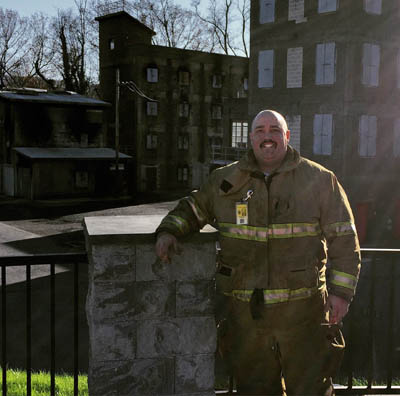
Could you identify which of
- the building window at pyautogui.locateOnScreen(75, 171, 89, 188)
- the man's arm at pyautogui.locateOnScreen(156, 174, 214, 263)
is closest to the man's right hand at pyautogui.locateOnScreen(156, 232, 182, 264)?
the man's arm at pyautogui.locateOnScreen(156, 174, 214, 263)

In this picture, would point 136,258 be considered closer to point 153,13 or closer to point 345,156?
point 345,156

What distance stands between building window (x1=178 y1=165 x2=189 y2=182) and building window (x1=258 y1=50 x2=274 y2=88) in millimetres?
19733

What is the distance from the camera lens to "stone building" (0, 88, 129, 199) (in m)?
35.5

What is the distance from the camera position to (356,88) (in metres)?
23.4

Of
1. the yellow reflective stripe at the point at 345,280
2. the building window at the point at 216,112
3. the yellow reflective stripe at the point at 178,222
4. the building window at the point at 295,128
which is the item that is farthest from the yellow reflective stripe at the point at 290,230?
the building window at the point at 216,112

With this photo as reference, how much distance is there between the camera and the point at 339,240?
3.77m

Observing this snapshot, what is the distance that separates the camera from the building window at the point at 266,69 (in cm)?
2588

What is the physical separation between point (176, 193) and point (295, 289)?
38.7 meters

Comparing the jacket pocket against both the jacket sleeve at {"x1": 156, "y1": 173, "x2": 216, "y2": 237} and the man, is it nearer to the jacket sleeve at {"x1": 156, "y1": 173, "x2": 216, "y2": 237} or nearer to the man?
the man

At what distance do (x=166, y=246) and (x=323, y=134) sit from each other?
2136 cm

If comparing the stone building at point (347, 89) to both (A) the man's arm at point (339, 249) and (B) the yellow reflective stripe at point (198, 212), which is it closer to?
(A) the man's arm at point (339, 249)

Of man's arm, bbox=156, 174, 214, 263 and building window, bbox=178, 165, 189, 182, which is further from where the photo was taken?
building window, bbox=178, 165, 189, 182

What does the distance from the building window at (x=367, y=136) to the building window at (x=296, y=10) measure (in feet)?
16.5

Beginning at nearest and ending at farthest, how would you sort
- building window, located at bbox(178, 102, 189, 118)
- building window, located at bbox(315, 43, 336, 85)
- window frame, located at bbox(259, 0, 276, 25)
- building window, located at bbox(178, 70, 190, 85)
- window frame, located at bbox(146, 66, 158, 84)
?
building window, located at bbox(315, 43, 336, 85) < window frame, located at bbox(259, 0, 276, 25) < window frame, located at bbox(146, 66, 158, 84) < building window, located at bbox(178, 70, 190, 85) < building window, located at bbox(178, 102, 189, 118)
